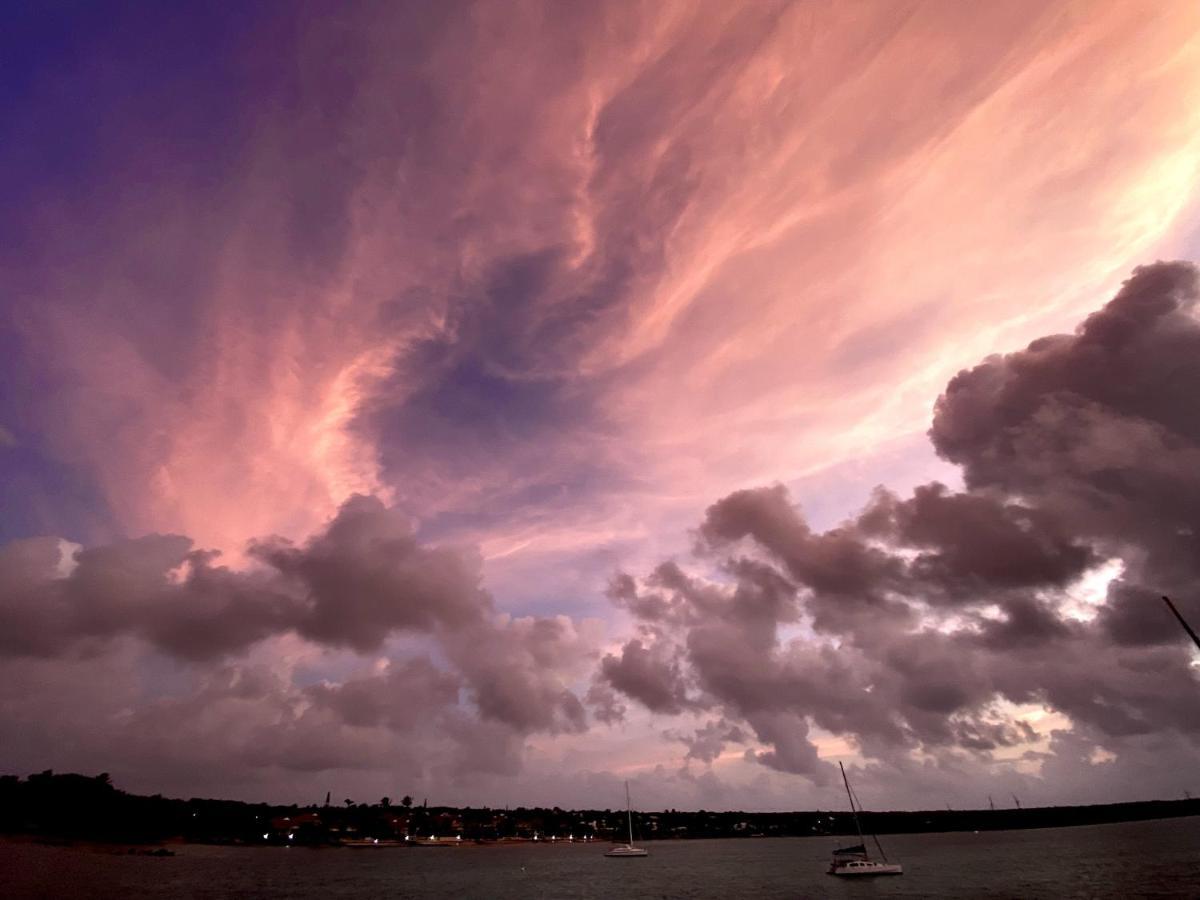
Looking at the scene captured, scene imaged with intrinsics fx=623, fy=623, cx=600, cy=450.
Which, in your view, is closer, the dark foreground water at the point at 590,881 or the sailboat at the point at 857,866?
the dark foreground water at the point at 590,881

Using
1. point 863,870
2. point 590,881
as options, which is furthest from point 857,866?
point 590,881

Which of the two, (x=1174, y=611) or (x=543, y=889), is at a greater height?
(x=1174, y=611)

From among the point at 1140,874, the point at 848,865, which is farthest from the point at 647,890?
the point at 1140,874

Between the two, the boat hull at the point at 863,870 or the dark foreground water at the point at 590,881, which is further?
the boat hull at the point at 863,870

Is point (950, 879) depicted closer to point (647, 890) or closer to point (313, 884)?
point (647, 890)

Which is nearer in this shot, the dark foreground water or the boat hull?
the dark foreground water

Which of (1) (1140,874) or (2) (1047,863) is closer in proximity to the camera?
(1) (1140,874)

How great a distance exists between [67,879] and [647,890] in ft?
402

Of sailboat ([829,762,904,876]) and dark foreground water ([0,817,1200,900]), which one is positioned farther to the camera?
sailboat ([829,762,904,876])

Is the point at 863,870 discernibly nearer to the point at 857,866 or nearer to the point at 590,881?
the point at 857,866

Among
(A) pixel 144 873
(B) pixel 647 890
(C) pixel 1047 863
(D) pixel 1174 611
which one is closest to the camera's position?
(D) pixel 1174 611

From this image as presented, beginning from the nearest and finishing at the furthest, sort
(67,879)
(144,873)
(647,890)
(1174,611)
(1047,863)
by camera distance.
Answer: (1174,611), (67,879), (647,890), (144,873), (1047,863)

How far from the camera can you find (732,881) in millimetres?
161125

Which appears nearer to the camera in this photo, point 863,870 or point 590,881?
point 863,870
